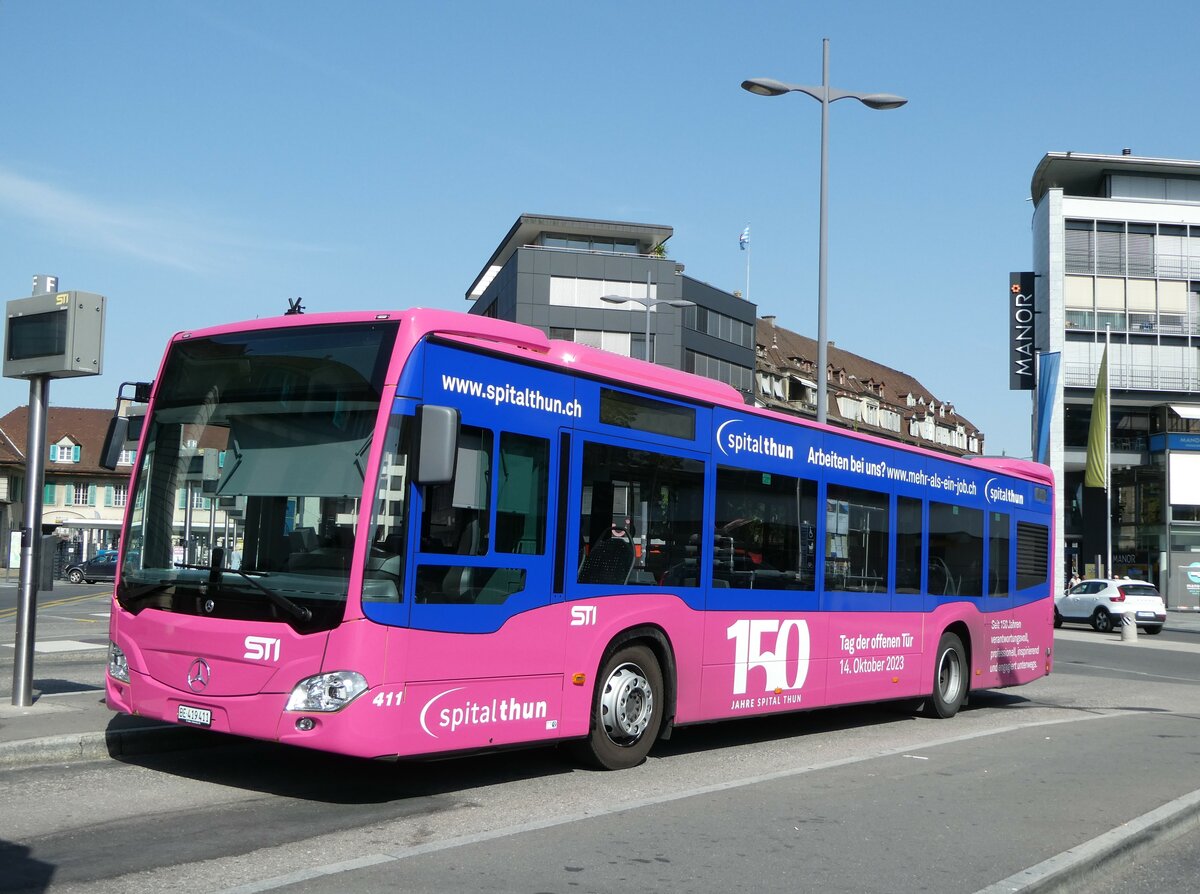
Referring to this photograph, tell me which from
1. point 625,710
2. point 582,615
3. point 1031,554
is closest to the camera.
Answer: point 582,615

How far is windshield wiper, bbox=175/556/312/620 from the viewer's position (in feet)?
25.5

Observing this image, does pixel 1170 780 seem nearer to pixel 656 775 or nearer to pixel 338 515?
pixel 656 775

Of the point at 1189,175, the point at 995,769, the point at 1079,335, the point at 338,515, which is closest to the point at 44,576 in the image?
the point at 338,515

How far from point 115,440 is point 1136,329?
2412 inches

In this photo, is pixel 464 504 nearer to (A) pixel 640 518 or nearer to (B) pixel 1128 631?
(A) pixel 640 518

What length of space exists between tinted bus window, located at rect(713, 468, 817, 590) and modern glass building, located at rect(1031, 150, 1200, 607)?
53.3 m

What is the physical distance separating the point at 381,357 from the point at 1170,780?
653 centimetres

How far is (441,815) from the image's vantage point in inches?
307

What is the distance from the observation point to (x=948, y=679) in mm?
15188

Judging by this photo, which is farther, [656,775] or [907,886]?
[656,775]

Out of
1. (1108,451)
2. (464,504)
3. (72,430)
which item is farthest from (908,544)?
(72,430)

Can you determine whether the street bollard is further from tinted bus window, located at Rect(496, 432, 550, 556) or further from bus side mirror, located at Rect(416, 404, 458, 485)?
bus side mirror, located at Rect(416, 404, 458, 485)

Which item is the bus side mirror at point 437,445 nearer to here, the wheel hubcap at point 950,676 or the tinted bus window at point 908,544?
the tinted bus window at point 908,544

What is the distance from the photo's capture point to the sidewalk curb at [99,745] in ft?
28.8
